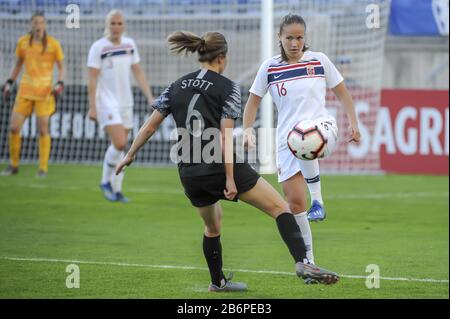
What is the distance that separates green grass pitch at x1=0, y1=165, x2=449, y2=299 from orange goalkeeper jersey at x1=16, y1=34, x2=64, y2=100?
1.46 meters

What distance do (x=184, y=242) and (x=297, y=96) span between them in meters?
3.19

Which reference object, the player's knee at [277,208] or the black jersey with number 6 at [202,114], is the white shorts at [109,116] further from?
the player's knee at [277,208]

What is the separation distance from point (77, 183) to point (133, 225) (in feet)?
15.5

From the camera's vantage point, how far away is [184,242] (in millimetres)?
11016

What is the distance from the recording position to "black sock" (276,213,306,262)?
7641mm

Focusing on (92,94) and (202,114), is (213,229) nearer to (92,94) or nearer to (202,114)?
(202,114)

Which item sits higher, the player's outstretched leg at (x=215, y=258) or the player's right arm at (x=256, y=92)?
the player's right arm at (x=256, y=92)

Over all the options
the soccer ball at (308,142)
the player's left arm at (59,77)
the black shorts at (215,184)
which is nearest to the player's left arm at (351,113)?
the soccer ball at (308,142)

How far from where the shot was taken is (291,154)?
27.9 ft

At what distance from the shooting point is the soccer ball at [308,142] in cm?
797

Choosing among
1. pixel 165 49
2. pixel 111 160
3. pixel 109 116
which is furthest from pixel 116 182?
pixel 165 49

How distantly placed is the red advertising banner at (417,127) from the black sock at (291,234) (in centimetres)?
1171
